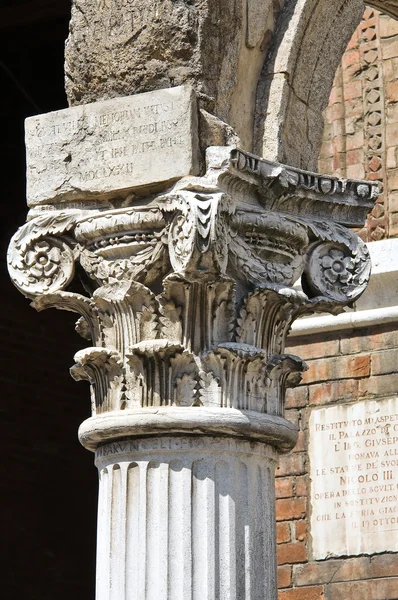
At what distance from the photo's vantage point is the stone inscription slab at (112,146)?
12.3 feet

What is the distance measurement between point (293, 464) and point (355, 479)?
1.06ft

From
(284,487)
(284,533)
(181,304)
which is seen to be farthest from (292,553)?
(181,304)

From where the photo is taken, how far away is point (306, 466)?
274 inches

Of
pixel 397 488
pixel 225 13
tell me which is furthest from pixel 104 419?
pixel 397 488

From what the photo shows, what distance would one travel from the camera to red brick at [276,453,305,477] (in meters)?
6.97

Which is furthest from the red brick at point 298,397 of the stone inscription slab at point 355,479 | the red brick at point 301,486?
the red brick at point 301,486

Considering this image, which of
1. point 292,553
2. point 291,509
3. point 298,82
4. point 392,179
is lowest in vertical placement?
point 292,553

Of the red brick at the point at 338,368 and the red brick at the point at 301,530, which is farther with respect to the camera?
the red brick at the point at 338,368

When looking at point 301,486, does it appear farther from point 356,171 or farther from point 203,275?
point 203,275

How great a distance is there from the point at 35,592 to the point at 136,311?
477cm

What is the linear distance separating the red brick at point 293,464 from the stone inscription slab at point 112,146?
330 cm

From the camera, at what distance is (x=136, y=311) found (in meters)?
3.78

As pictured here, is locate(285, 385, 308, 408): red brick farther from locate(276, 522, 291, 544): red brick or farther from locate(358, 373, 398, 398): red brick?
locate(276, 522, 291, 544): red brick

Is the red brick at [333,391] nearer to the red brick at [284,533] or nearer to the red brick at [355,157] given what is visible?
the red brick at [284,533]
